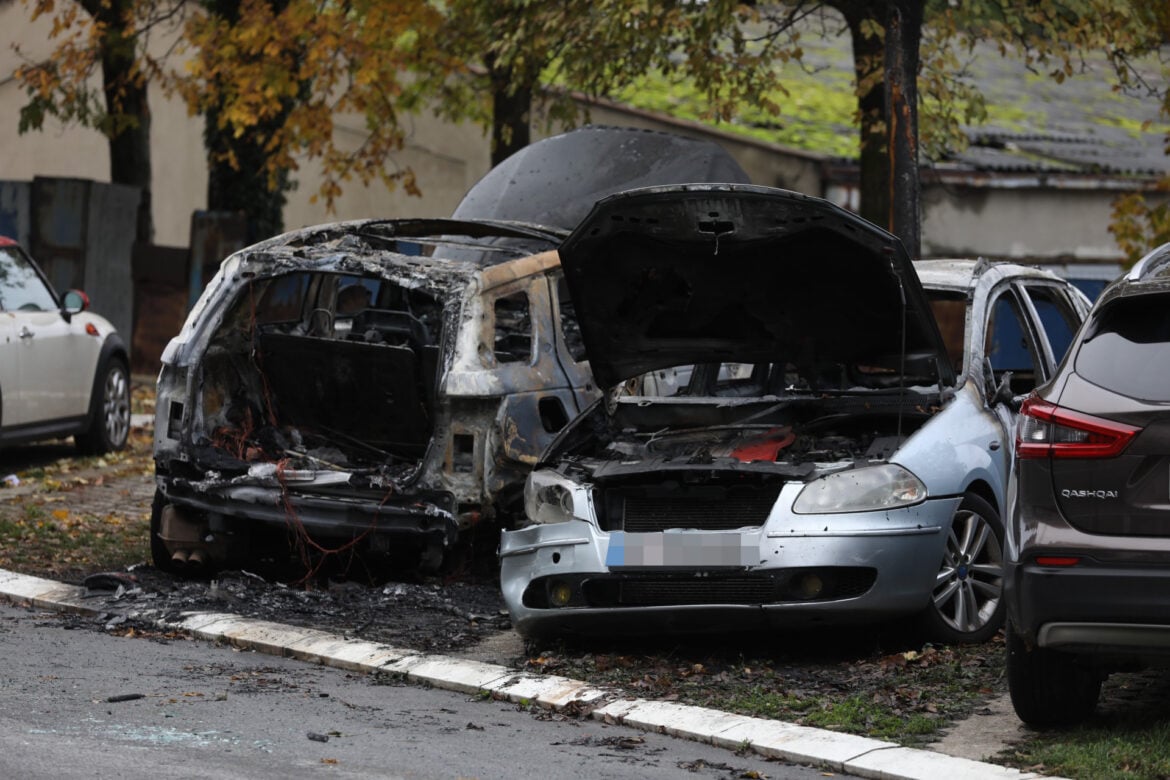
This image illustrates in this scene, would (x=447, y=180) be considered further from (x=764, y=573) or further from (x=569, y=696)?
(x=569, y=696)

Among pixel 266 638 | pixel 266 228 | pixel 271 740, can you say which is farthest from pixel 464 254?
pixel 266 228

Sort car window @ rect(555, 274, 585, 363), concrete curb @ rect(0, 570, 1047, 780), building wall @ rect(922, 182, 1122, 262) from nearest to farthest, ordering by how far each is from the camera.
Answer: concrete curb @ rect(0, 570, 1047, 780) → car window @ rect(555, 274, 585, 363) → building wall @ rect(922, 182, 1122, 262)

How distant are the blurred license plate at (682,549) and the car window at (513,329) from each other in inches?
85.6

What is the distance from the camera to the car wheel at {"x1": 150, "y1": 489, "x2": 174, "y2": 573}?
382 inches

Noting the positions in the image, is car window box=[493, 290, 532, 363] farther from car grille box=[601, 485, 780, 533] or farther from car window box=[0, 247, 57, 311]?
car window box=[0, 247, 57, 311]

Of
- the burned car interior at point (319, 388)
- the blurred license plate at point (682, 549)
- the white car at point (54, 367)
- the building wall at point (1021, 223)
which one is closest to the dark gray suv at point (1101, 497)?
the blurred license plate at point (682, 549)

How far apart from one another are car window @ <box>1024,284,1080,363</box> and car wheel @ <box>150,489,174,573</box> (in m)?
4.76

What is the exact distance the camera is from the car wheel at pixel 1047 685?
630 cm

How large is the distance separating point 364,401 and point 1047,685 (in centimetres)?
465

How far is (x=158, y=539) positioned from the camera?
975 centimetres

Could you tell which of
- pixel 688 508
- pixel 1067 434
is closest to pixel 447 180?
pixel 688 508

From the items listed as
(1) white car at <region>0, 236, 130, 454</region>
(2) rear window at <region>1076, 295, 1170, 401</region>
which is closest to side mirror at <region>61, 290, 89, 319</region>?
(1) white car at <region>0, 236, 130, 454</region>

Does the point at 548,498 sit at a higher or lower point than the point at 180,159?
lower

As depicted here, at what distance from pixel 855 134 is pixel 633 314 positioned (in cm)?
1790
